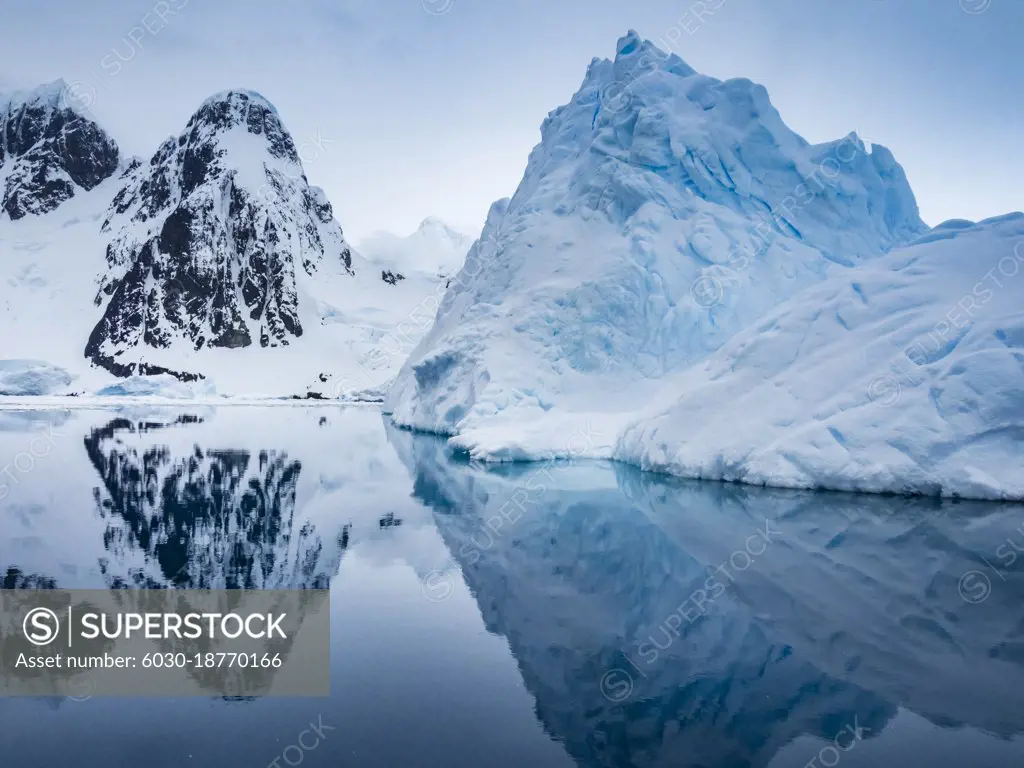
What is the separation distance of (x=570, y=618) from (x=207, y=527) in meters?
5.94

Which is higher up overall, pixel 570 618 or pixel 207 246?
pixel 207 246

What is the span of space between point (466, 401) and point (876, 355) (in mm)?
12369

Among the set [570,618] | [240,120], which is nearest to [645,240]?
[570,618]

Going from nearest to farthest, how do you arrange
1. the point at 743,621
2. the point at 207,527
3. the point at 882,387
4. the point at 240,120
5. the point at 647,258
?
the point at 743,621, the point at 207,527, the point at 882,387, the point at 647,258, the point at 240,120

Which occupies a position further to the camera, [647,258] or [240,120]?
[240,120]

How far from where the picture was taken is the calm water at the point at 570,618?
13.8 feet

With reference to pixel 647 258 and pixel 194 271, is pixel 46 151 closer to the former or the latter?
pixel 194 271

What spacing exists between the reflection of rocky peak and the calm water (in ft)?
0.20

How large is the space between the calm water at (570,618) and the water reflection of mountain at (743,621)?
29 mm

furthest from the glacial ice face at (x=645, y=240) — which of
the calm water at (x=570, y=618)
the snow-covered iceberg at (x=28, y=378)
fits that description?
the snow-covered iceberg at (x=28, y=378)

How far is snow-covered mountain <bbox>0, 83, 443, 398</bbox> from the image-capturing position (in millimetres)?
79000

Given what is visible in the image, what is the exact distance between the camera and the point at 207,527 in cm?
988

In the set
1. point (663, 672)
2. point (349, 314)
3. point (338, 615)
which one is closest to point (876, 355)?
point (663, 672)

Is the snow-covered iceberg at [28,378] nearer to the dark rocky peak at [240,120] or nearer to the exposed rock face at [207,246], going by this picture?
the exposed rock face at [207,246]
